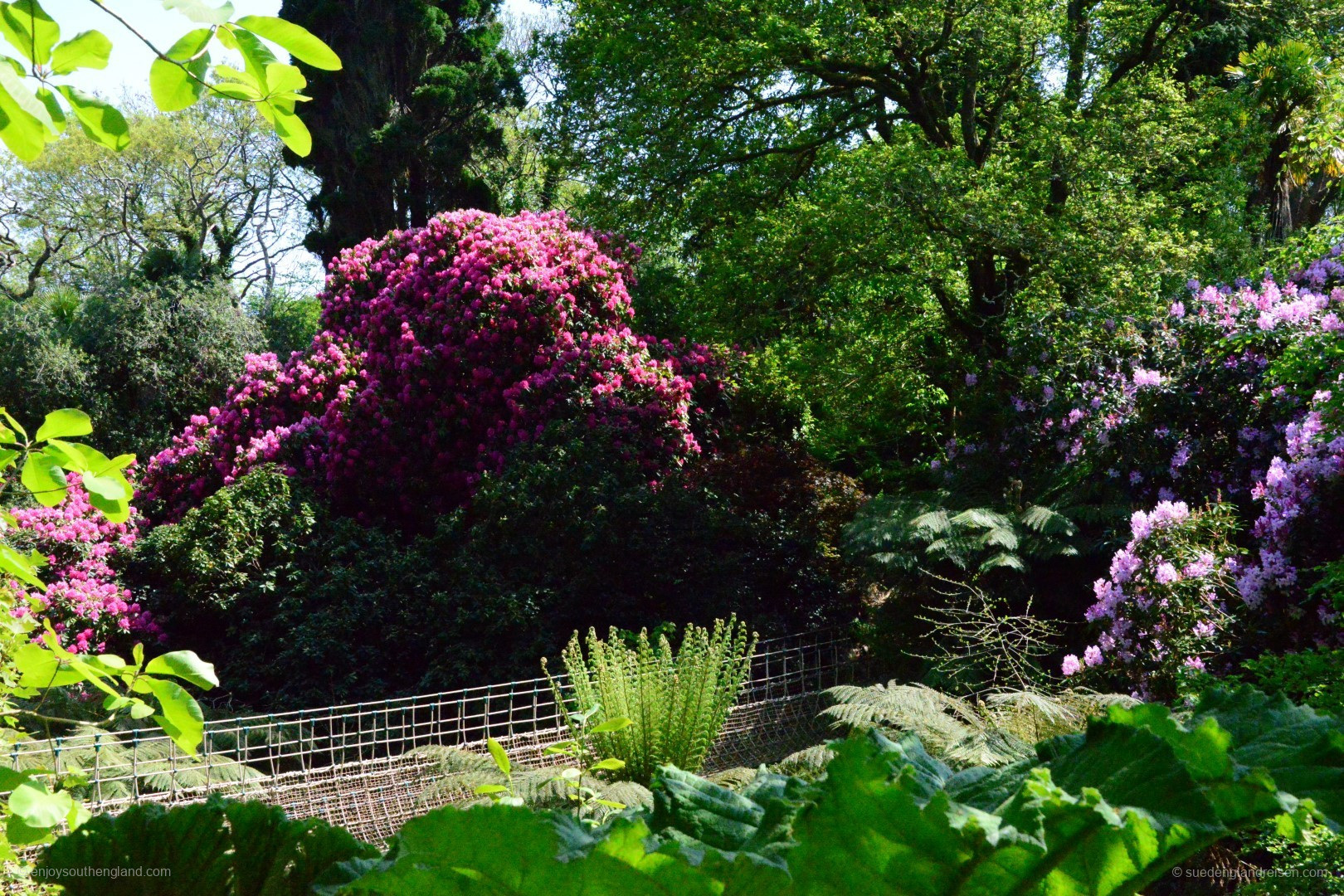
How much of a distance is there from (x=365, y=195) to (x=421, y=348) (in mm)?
7128

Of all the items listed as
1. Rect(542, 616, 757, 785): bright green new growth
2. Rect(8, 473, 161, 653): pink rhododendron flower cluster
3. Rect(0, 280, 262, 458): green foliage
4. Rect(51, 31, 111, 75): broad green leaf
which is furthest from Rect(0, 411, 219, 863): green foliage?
Rect(0, 280, 262, 458): green foliage

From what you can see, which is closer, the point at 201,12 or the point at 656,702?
the point at 201,12

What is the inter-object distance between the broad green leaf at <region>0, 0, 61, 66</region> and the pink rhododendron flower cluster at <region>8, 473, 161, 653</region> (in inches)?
292

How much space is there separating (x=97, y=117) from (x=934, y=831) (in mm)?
1225

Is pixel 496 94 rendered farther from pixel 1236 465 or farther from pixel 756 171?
pixel 1236 465

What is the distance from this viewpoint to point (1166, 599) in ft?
13.9

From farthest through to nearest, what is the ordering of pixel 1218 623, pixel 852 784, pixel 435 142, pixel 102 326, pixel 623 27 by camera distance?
pixel 435 142 → pixel 102 326 → pixel 623 27 → pixel 1218 623 → pixel 852 784

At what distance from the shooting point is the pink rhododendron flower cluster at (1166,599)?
4129 mm

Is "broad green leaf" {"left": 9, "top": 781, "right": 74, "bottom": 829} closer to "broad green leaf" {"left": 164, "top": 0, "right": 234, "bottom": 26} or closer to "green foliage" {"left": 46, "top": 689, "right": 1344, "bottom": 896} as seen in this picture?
"green foliage" {"left": 46, "top": 689, "right": 1344, "bottom": 896}

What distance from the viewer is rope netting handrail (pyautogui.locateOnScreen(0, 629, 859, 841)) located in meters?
4.77

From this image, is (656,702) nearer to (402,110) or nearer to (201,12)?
(201,12)

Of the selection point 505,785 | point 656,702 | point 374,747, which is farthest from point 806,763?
point 374,747

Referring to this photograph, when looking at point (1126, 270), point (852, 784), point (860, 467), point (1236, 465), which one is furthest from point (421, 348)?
point (852, 784)

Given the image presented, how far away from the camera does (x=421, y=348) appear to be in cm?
973
